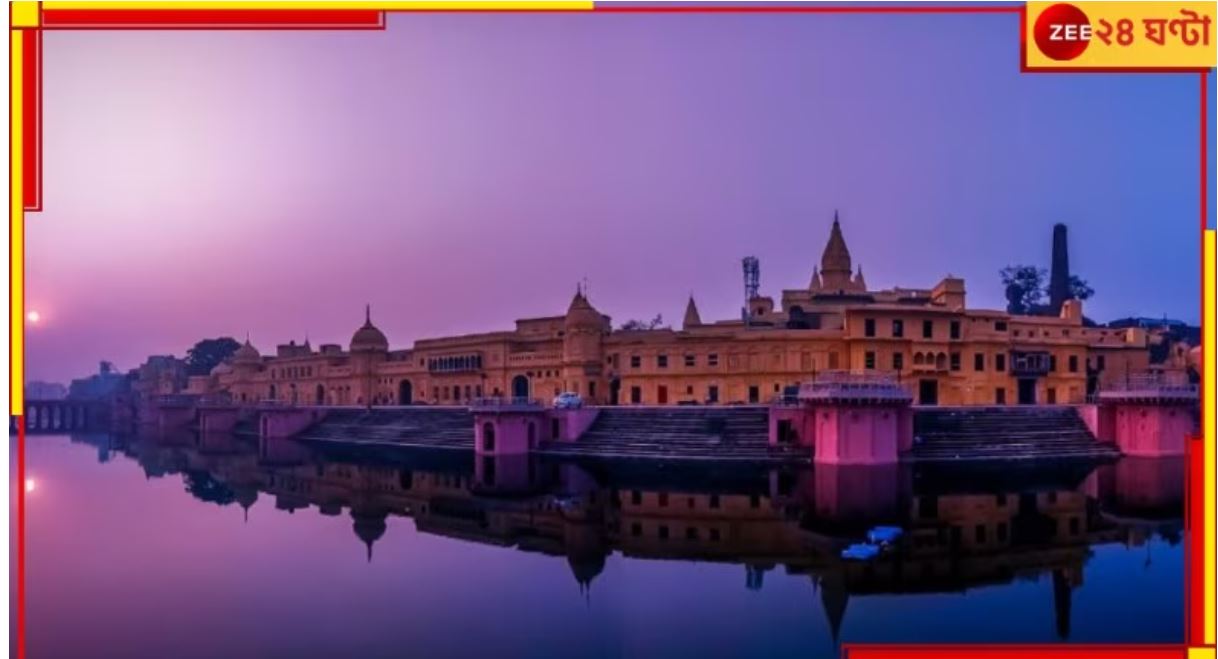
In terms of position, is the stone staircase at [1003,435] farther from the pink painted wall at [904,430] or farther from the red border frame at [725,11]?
the red border frame at [725,11]

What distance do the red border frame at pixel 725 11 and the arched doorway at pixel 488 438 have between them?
32.1 feet

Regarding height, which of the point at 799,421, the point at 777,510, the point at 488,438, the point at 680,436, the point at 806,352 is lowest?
the point at 777,510

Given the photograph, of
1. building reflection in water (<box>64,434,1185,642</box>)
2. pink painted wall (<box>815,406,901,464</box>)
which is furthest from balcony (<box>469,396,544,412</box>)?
pink painted wall (<box>815,406,901,464</box>)

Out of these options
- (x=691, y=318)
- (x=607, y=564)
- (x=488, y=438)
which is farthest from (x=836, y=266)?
(x=607, y=564)

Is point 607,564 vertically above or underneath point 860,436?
underneath

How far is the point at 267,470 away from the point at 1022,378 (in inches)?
596

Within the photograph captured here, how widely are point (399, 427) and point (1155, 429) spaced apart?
46.8 feet

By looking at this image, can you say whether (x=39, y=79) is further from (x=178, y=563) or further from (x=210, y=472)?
(x=210, y=472)

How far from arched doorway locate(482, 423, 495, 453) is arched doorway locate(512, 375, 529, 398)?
3.14 meters

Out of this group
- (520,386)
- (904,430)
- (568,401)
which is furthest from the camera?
(520,386)

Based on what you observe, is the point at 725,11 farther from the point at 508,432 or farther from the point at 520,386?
the point at 520,386

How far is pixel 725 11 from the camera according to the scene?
158 inches

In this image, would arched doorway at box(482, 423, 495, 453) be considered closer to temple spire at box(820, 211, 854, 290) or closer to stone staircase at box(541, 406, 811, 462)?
stone staircase at box(541, 406, 811, 462)

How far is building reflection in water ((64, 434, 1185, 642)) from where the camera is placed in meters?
6.54
